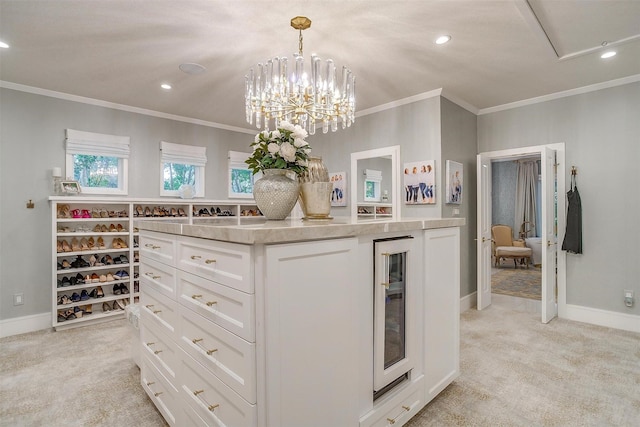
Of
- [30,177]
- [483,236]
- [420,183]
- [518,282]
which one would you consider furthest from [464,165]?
[30,177]

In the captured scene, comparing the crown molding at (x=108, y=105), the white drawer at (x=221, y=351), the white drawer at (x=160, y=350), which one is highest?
the crown molding at (x=108, y=105)

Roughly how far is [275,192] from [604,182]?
4.06 meters

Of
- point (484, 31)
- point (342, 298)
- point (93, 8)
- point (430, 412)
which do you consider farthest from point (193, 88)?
point (430, 412)

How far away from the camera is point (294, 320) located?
1.25m

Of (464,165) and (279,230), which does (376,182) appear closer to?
(464,165)

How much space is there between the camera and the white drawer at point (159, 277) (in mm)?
1735

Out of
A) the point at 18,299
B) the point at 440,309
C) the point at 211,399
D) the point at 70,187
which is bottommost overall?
the point at 18,299

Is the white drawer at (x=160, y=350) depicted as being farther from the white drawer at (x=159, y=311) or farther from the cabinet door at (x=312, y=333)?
the cabinet door at (x=312, y=333)

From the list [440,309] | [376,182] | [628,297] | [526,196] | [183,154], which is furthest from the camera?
[526,196]

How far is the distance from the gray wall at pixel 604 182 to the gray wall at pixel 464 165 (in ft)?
2.80

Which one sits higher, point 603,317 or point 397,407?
point 397,407

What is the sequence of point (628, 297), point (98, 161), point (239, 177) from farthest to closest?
point (239, 177) < point (98, 161) < point (628, 297)

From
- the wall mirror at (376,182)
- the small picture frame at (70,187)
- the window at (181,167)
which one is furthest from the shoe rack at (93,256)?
the wall mirror at (376,182)

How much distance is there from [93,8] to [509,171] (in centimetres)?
942
